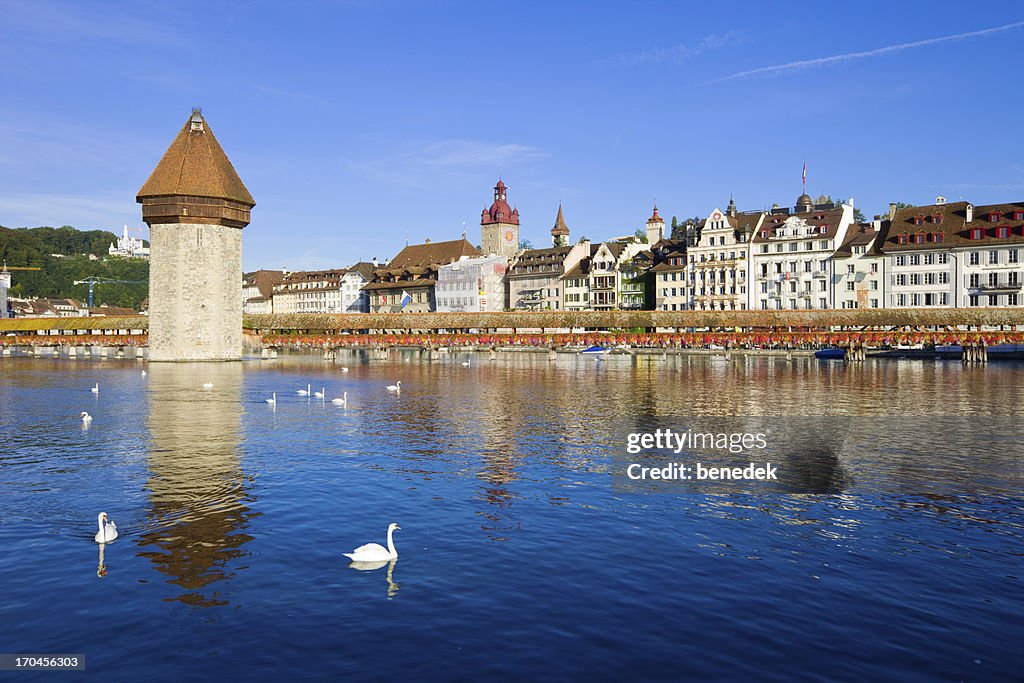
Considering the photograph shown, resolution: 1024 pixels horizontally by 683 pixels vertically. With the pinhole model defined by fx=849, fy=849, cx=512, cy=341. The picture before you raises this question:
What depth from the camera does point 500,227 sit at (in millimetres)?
137375

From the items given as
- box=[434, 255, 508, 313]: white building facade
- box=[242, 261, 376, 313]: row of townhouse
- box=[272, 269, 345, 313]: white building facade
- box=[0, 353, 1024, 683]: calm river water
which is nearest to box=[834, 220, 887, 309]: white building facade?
box=[434, 255, 508, 313]: white building facade

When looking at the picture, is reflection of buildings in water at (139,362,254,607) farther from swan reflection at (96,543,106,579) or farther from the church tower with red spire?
the church tower with red spire

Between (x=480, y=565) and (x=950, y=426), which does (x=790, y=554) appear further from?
(x=950, y=426)

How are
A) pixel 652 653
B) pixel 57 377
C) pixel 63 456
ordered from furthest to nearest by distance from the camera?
pixel 57 377
pixel 63 456
pixel 652 653

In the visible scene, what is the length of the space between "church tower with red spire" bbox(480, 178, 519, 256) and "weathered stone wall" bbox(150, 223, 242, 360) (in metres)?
70.9

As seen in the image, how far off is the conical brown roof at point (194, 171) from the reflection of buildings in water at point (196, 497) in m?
35.9

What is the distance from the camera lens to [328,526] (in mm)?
14906

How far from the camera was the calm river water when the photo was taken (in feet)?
31.1

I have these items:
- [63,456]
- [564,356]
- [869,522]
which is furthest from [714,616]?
[564,356]

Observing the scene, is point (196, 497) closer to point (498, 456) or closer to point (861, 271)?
point (498, 456)

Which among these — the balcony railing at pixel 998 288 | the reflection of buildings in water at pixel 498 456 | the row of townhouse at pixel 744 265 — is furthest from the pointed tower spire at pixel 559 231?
the reflection of buildings in water at pixel 498 456

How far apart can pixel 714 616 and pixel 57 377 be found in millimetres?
51892

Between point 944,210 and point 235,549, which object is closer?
point 235,549

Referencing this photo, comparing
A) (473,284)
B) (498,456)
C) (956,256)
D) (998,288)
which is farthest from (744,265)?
(498,456)
